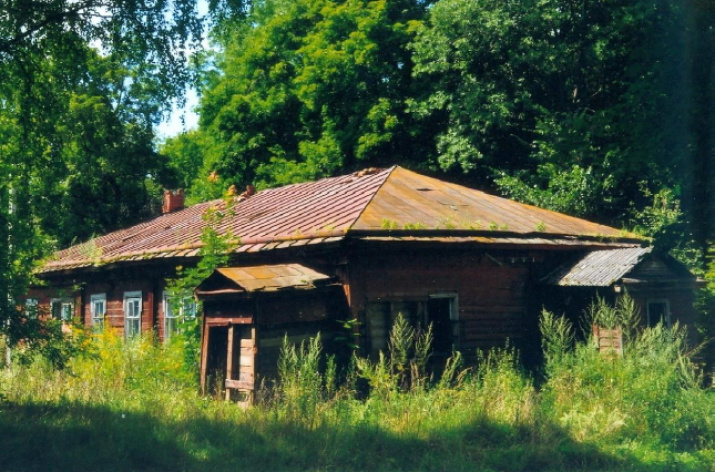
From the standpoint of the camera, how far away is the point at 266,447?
29.1 ft

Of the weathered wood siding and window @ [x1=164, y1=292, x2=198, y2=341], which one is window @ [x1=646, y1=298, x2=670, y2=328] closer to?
the weathered wood siding

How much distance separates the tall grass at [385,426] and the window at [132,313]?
6598 millimetres

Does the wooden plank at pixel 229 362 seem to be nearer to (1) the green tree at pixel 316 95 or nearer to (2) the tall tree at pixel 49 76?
(2) the tall tree at pixel 49 76

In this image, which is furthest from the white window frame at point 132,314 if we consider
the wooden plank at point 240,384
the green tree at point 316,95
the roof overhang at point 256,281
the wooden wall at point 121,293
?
the green tree at point 316,95

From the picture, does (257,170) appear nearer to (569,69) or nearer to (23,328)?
(569,69)

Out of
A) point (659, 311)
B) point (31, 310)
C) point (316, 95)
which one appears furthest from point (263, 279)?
point (316, 95)

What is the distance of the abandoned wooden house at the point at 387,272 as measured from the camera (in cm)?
1238

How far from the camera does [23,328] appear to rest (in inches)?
398

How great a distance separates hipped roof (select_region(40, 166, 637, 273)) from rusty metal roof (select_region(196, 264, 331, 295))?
2.02ft

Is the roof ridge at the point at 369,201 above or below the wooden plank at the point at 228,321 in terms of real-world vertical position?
above

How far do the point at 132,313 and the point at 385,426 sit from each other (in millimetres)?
11358

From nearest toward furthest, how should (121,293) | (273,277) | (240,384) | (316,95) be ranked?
(240,384) → (273,277) → (121,293) → (316,95)

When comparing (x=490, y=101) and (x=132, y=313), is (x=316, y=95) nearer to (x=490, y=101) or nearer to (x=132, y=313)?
(x=490, y=101)

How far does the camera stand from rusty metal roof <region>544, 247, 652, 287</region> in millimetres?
14062
